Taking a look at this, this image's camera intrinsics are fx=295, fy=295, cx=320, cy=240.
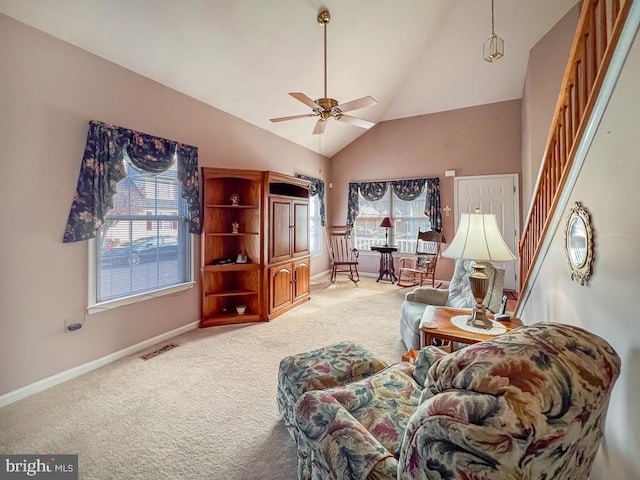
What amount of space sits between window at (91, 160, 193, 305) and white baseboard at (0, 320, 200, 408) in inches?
20.3

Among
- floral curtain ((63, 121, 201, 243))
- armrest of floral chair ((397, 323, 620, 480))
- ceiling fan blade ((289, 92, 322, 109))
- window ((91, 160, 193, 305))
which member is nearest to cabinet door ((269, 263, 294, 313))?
window ((91, 160, 193, 305))

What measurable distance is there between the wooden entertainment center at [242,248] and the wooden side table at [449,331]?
2313 millimetres

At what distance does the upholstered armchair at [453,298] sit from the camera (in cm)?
256

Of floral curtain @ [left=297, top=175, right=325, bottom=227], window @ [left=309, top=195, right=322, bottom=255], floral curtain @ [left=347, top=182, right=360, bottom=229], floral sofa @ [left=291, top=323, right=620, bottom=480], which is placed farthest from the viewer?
floral curtain @ [left=347, top=182, right=360, bottom=229]

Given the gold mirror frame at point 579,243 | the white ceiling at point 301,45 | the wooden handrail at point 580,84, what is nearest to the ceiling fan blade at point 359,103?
the white ceiling at point 301,45

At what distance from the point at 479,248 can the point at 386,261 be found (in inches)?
176

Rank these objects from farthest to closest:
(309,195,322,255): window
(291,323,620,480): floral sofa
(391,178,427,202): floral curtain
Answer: (309,195,322,255): window → (391,178,427,202): floral curtain → (291,323,620,480): floral sofa

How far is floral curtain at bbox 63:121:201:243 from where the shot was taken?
247cm

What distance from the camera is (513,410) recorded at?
1.99ft

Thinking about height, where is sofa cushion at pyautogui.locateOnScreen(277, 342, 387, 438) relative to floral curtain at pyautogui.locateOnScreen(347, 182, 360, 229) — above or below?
below

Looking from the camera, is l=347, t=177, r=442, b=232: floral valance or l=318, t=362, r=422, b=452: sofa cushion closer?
l=318, t=362, r=422, b=452: sofa cushion


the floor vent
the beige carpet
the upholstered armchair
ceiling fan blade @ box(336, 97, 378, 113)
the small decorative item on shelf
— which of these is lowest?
the beige carpet

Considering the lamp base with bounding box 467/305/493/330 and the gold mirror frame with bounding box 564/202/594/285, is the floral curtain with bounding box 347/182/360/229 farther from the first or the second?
the gold mirror frame with bounding box 564/202/594/285

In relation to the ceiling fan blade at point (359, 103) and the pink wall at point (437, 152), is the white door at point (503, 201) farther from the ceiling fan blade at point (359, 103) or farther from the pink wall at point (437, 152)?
the ceiling fan blade at point (359, 103)
